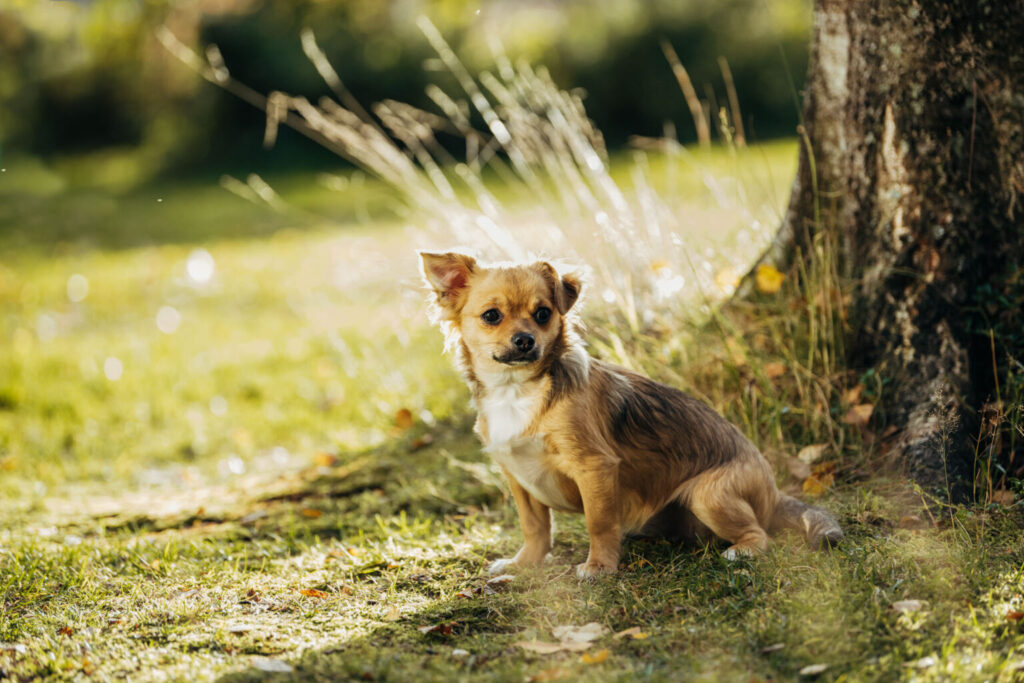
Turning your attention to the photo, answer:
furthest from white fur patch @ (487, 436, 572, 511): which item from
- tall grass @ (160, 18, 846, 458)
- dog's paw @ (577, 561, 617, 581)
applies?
tall grass @ (160, 18, 846, 458)

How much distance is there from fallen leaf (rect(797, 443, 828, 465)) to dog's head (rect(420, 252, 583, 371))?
1.28 metres

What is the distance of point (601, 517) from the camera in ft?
10.6

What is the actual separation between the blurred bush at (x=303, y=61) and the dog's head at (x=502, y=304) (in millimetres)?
11511

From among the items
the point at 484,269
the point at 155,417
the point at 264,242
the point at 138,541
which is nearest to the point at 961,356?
the point at 484,269

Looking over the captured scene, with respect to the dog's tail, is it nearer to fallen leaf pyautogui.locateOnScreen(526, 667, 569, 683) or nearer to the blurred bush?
fallen leaf pyautogui.locateOnScreen(526, 667, 569, 683)

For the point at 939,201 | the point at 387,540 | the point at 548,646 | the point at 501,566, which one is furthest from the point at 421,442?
the point at 939,201

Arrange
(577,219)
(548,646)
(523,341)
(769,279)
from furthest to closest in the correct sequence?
(577,219) < (769,279) < (523,341) < (548,646)

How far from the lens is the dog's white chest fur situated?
3221 mm

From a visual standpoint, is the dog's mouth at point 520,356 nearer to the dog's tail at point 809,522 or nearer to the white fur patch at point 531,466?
the white fur patch at point 531,466

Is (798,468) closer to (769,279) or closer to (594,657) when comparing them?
(769,279)

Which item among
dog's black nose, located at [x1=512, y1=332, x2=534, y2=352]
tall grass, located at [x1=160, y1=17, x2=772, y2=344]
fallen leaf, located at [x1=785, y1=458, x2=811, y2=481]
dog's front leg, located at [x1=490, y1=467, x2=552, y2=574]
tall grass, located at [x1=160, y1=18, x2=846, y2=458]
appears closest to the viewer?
dog's black nose, located at [x1=512, y1=332, x2=534, y2=352]

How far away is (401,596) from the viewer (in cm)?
330

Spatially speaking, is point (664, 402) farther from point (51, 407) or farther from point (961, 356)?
point (51, 407)

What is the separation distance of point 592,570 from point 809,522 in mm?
770
